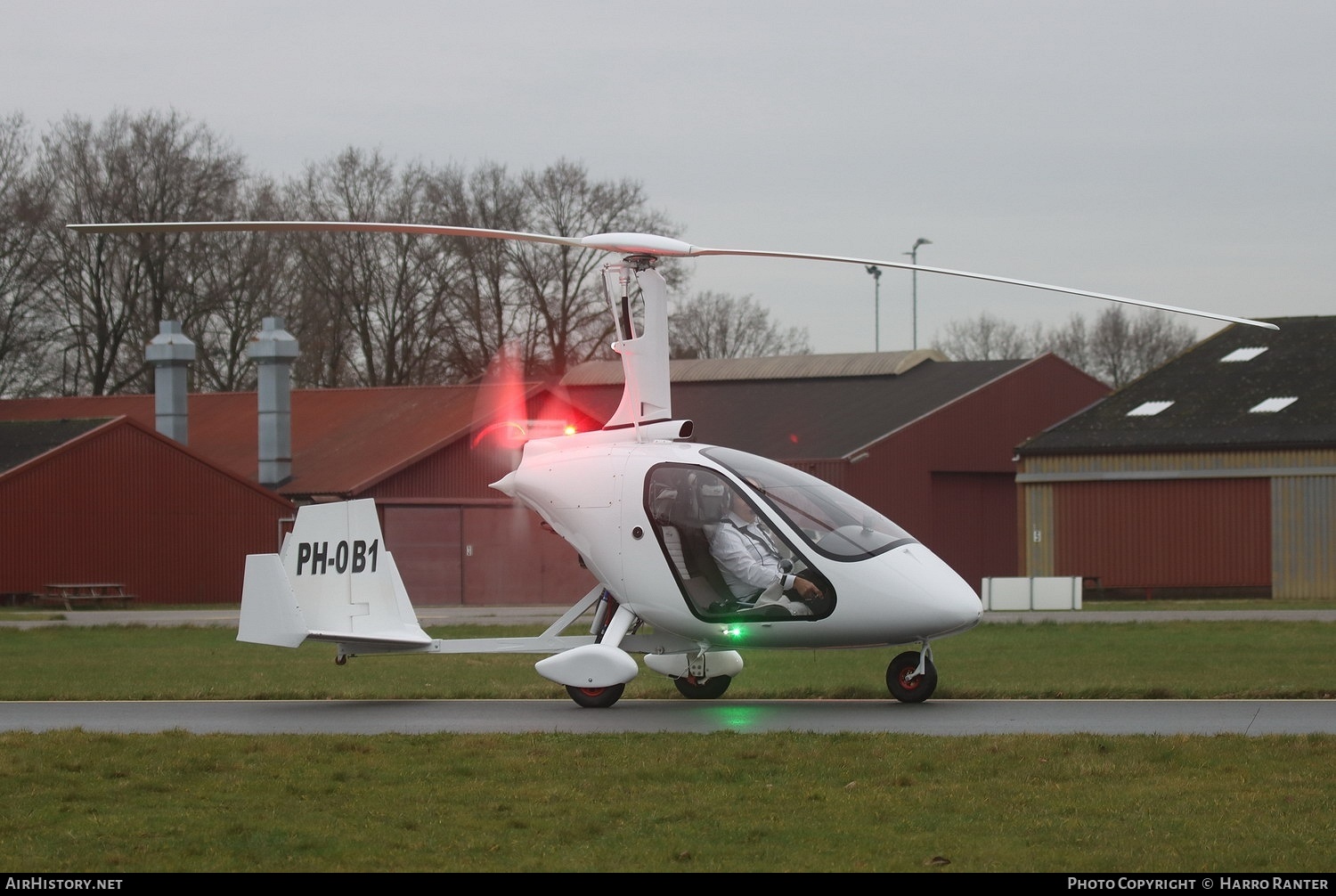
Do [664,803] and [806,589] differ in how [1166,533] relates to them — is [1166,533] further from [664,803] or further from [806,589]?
[664,803]

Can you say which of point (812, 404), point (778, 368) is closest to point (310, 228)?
point (812, 404)

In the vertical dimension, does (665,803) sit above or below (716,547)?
below

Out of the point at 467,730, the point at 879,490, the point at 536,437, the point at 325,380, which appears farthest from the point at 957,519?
the point at 467,730

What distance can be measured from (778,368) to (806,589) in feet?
135

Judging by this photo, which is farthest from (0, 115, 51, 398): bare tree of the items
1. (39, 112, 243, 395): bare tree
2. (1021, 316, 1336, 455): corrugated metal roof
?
(1021, 316, 1336, 455): corrugated metal roof

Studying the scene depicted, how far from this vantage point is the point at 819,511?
13.7 metres

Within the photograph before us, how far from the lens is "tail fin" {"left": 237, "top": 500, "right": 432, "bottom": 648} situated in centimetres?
1501

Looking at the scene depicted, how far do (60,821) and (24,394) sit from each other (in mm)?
53244

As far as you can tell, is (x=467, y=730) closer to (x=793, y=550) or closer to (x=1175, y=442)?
(x=793, y=550)

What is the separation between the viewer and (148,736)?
11539mm

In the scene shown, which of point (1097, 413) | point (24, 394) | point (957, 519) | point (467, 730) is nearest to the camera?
point (467, 730)

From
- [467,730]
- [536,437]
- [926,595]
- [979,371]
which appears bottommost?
[467,730]

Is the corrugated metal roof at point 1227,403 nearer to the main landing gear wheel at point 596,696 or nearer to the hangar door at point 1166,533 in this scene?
the hangar door at point 1166,533

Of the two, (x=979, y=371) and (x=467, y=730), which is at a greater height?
(x=979, y=371)
